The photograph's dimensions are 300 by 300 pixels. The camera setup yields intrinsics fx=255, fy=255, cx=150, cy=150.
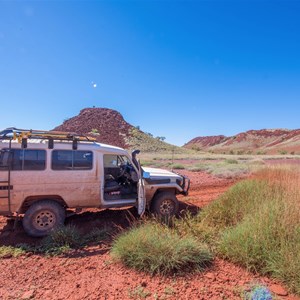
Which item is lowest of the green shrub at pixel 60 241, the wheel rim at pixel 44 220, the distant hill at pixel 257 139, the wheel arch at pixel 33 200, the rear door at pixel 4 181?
the green shrub at pixel 60 241

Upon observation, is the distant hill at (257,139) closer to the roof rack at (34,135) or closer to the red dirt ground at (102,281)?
the roof rack at (34,135)

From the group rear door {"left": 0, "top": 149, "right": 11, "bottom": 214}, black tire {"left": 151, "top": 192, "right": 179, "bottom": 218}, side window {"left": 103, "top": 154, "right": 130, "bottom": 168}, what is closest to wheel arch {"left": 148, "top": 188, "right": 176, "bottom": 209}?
black tire {"left": 151, "top": 192, "right": 179, "bottom": 218}

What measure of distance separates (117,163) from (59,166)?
170 centimetres

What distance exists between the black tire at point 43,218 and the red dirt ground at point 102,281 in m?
0.94

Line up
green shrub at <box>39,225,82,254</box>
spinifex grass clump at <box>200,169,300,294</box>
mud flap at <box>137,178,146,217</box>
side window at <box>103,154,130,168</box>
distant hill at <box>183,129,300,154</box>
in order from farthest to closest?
distant hill at <box>183,129,300,154</box>, side window at <box>103,154,130,168</box>, mud flap at <box>137,178,146,217</box>, green shrub at <box>39,225,82,254</box>, spinifex grass clump at <box>200,169,300,294</box>

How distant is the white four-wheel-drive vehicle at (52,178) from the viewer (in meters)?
5.58

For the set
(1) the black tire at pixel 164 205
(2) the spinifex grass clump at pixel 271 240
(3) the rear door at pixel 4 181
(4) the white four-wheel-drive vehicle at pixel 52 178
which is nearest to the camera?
(2) the spinifex grass clump at pixel 271 240

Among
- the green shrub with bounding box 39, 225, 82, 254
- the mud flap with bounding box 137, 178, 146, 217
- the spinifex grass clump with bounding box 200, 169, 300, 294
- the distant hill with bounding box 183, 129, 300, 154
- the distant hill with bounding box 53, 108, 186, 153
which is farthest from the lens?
the distant hill with bounding box 183, 129, 300, 154

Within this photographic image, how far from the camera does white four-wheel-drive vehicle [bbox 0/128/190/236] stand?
5.58 m

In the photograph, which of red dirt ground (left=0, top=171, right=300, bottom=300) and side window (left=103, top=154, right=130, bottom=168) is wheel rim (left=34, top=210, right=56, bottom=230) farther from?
side window (left=103, top=154, right=130, bottom=168)

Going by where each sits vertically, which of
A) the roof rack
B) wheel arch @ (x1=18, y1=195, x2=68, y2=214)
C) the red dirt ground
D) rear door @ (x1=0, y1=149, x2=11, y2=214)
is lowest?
the red dirt ground

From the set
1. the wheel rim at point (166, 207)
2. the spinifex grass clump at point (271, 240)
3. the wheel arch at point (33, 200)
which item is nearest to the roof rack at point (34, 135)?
the wheel arch at point (33, 200)

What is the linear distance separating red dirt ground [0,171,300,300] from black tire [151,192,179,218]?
7.55ft

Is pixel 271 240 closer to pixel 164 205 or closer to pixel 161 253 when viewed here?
pixel 161 253
